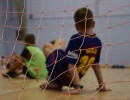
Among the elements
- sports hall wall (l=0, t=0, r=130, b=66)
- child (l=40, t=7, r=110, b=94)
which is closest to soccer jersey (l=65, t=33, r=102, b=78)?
child (l=40, t=7, r=110, b=94)

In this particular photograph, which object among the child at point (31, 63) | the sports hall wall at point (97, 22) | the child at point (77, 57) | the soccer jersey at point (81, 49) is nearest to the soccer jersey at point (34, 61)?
the child at point (31, 63)

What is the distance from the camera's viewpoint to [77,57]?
132 cm

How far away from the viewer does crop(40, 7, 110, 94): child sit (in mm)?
1323

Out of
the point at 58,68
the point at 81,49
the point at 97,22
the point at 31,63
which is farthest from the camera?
the point at 97,22

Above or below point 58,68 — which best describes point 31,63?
below

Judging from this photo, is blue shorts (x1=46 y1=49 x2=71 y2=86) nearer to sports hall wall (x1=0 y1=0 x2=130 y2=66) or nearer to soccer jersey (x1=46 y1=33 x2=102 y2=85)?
soccer jersey (x1=46 y1=33 x2=102 y2=85)

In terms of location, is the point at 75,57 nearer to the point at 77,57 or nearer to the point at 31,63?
the point at 77,57

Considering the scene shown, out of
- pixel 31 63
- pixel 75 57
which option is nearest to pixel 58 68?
pixel 75 57

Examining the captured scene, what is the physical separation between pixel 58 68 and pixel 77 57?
14 cm

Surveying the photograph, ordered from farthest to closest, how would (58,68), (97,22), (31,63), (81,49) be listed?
(97,22), (31,63), (58,68), (81,49)

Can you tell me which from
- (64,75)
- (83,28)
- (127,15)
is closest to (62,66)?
(64,75)

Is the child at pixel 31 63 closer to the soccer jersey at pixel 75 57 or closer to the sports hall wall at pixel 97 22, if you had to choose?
the soccer jersey at pixel 75 57

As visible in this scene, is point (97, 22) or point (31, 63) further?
point (97, 22)

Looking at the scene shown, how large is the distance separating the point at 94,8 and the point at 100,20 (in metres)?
0.16
